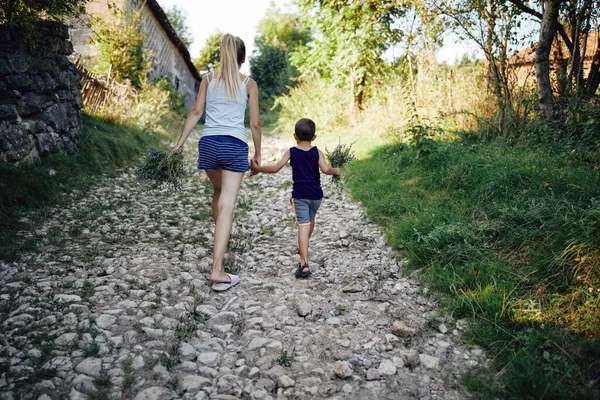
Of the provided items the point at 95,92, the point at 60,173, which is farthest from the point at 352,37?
the point at 60,173

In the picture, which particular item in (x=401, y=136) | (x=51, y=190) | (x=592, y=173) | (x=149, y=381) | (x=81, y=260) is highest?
(x=401, y=136)

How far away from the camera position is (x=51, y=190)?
5.96 meters

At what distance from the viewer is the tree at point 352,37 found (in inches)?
453

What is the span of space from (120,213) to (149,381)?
3924mm

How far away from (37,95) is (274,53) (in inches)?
1357

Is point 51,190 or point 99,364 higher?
point 51,190

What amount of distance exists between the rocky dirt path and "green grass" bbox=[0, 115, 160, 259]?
1.03 feet

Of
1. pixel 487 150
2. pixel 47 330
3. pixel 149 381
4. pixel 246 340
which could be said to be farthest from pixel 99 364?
pixel 487 150

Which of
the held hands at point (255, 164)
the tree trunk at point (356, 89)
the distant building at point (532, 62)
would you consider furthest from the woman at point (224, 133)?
the tree trunk at point (356, 89)

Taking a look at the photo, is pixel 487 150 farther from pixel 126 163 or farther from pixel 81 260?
pixel 126 163

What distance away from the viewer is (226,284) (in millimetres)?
3816

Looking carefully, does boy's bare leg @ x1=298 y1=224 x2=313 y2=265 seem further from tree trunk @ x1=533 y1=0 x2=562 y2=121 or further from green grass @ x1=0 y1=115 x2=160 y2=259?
tree trunk @ x1=533 y1=0 x2=562 y2=121

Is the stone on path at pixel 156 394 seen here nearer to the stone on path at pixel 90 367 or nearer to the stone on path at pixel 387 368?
the stone on path at pixel 90 367

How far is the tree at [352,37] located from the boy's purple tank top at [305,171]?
7750mm
